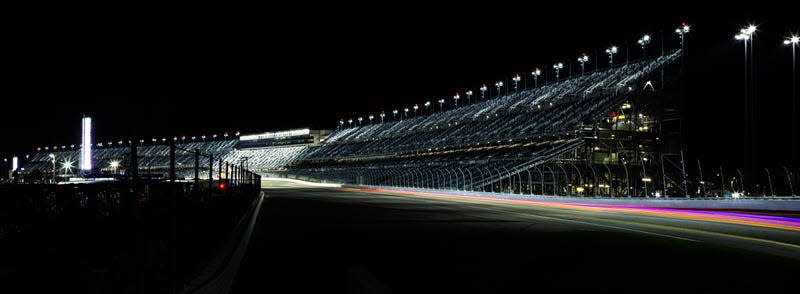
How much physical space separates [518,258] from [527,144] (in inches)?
2011

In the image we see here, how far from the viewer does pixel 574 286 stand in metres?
9.09

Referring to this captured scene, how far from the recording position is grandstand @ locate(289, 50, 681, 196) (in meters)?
48.4

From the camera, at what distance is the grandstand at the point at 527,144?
4844 cm

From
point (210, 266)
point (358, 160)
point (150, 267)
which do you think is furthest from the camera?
point (358, 160)

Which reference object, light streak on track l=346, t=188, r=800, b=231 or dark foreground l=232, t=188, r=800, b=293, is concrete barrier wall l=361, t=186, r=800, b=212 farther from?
dark foreground l=232, t=188, r=800, b=293

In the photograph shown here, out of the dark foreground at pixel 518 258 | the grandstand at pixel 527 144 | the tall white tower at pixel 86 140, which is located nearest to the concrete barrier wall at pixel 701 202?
the grandstand at pixel 527 144

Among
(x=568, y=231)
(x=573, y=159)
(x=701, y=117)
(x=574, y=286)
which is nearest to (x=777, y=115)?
(x=701, y=117)

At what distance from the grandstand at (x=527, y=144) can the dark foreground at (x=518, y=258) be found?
14242mm

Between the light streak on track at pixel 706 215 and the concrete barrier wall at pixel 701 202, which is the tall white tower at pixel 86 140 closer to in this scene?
the concrete barrier wall at pixel 701 202

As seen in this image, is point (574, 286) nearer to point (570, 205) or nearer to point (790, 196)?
point (790, 196)

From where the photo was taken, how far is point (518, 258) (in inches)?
480

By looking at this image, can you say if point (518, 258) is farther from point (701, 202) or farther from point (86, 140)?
point (86, 140)

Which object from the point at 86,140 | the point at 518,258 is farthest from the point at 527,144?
the point at 518,258

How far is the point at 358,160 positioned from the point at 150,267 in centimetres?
10571
